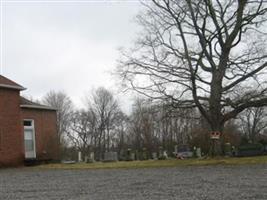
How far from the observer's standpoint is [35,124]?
1467 inches

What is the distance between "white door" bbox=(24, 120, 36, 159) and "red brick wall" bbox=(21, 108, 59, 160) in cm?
37

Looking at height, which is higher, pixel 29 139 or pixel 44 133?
pixel 44 133

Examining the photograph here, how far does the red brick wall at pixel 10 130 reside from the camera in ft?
102

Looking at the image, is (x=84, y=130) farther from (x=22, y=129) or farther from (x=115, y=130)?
(x=22, y=129)

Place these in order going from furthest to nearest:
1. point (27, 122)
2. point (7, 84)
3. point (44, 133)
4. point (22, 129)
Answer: point (44, 133), point (27, 122), point (22, 129), point (7, 84)

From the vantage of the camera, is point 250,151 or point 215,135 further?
point 250,151

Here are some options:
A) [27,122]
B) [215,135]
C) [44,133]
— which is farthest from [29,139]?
[215,135]

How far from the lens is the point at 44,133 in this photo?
38.3 meters

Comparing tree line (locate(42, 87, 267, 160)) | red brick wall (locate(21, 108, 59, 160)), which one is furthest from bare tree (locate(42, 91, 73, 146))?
red brick wall (locate(21, 108, 59, 160))

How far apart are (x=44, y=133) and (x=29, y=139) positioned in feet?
7.41

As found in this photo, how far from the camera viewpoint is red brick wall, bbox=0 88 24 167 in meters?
31.0

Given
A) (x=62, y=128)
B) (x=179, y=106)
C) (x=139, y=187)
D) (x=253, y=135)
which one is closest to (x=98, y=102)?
(x=62, y=128)

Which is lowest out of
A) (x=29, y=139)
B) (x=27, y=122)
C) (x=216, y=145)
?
A: (x=216, y=145)

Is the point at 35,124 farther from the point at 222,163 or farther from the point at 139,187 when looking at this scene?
the point at 139,187
